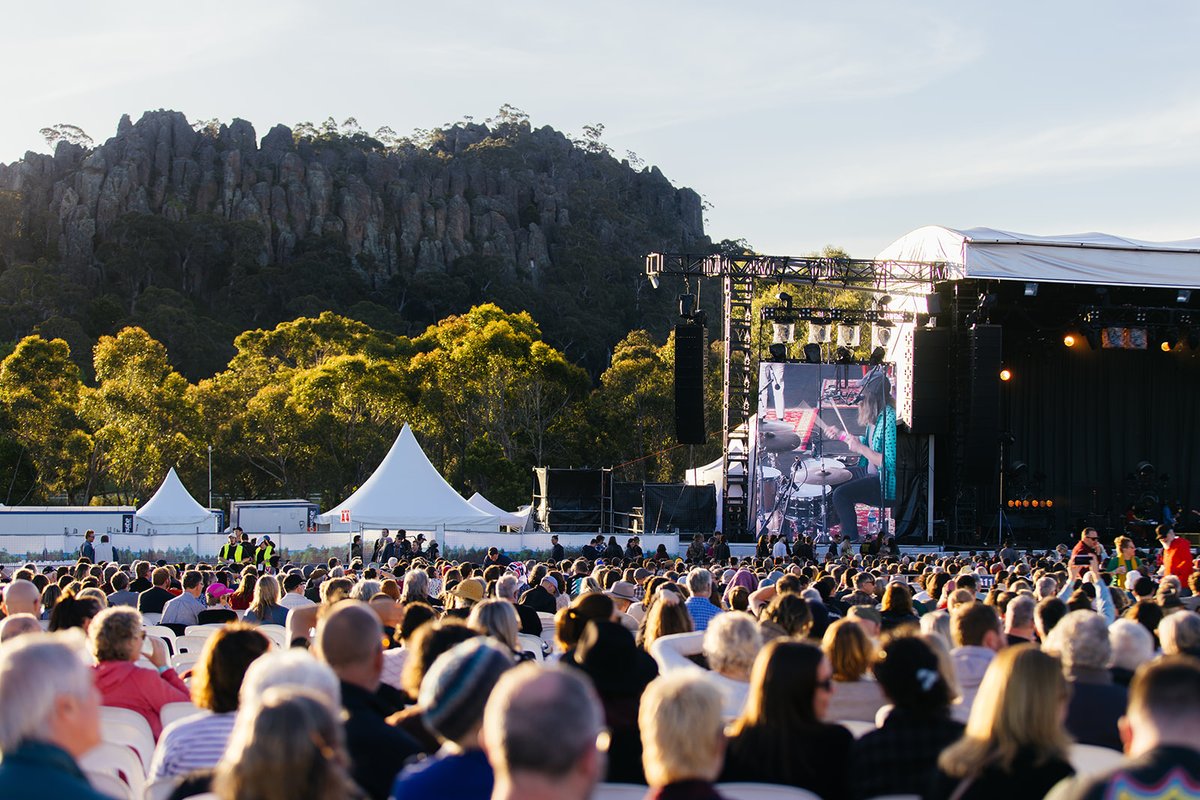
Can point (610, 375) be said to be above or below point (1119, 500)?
above

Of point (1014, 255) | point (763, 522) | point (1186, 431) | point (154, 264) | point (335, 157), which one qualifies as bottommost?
point (763, 522)

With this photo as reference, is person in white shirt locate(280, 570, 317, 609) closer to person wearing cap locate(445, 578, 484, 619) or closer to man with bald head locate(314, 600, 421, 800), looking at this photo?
person wearing cap locate(445, 578, 484, 619)

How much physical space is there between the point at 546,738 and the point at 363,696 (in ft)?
5.33

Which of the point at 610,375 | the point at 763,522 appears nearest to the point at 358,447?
the point at 610,375

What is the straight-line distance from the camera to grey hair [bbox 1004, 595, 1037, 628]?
6430 mm

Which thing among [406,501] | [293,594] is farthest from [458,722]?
[406,501]

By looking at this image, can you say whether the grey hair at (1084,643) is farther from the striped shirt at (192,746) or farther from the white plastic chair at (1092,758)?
the striped shirt at (192,746)

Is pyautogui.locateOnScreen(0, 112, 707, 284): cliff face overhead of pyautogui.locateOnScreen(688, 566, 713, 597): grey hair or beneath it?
overhead

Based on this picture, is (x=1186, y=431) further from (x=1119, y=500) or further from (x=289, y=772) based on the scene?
(x=289, y=772)

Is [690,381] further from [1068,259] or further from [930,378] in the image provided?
[1068,259]

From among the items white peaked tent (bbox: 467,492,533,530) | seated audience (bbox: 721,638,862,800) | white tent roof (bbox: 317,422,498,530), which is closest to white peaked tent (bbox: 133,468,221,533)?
white peaked tent (bbox: 467,492,533,530)

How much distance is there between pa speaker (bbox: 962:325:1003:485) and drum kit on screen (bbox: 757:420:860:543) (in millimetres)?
2537

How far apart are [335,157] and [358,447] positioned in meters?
69.9

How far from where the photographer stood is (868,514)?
25484mm
